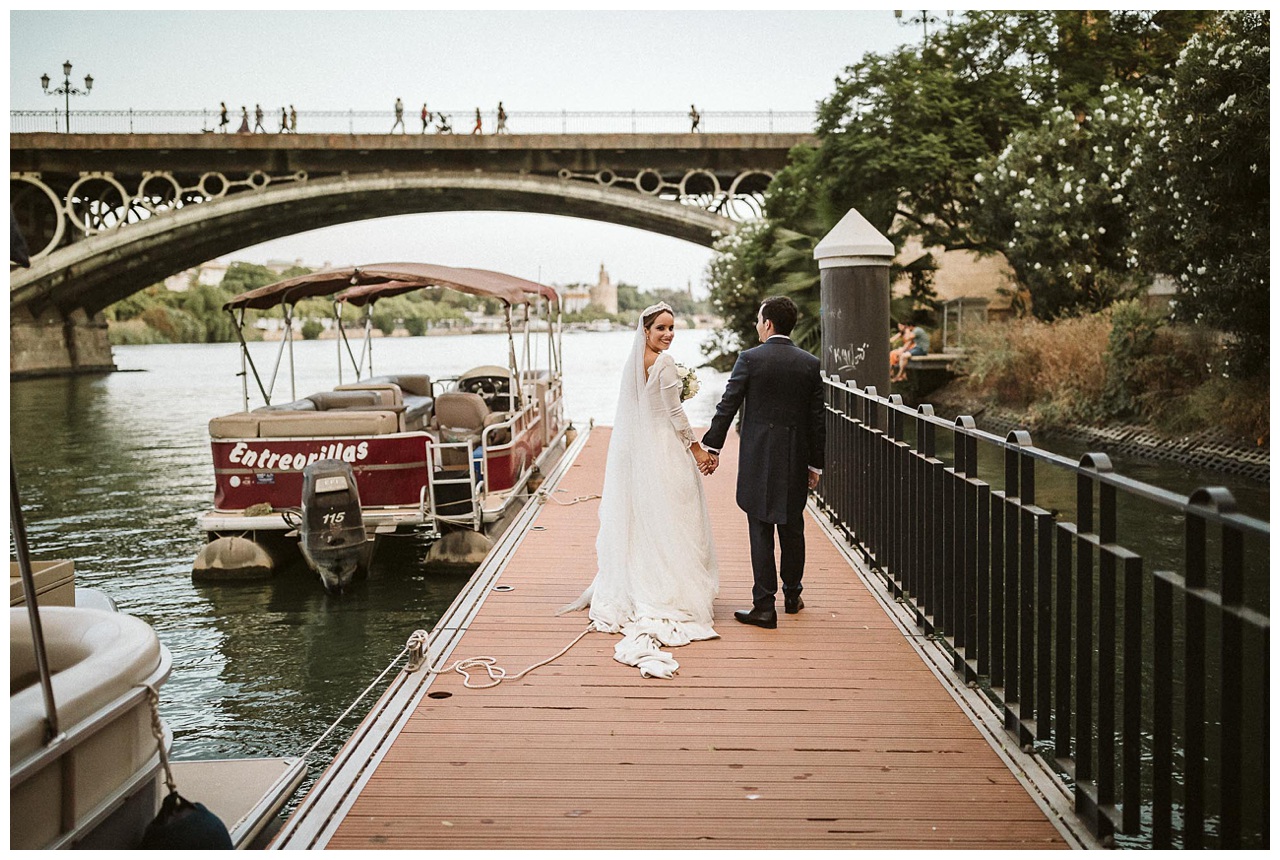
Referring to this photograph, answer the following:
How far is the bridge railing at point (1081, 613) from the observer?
9.47 feet

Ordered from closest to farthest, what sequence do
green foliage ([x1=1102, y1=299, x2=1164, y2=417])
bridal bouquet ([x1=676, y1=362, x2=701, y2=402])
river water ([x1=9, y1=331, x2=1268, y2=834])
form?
bridal bouquet ([x1=676, y1=362, x2=701, y2=402]) < river water ([x1=9, y1=331, x2=1268, y2=834]) < green foliage ([x1=1102, y1=299, x2=1164, y2=417])

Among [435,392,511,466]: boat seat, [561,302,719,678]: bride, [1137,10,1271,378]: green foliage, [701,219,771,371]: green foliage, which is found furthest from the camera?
[701,219,771,371]: green foliage

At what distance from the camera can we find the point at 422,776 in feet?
13.6

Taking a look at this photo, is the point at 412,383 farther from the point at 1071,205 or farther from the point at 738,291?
the point at 738,291

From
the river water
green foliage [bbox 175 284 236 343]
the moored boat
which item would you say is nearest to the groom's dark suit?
the river water

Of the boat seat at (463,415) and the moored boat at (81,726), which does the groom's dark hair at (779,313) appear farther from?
the boat seat at (463,415)

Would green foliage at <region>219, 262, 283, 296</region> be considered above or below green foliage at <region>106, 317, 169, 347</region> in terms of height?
above

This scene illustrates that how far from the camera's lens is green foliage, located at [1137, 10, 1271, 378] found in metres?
15.4

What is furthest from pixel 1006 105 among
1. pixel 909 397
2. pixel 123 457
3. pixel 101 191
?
pixel 101 191

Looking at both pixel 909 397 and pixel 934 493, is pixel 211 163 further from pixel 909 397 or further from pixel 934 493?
pixel 934 493

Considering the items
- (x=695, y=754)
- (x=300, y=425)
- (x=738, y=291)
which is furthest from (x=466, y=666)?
(x=738, y=291)

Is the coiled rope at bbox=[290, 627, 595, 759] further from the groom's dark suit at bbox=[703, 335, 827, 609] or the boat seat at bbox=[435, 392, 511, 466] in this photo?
the boat seat at bbox=[435, 392, 511, 466]

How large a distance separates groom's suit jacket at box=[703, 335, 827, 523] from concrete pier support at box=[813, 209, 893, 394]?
147 inches

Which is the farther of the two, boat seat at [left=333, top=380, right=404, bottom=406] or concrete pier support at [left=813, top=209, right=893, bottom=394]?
boat seat at [left=333, top=380, right=404, bottom=406]
